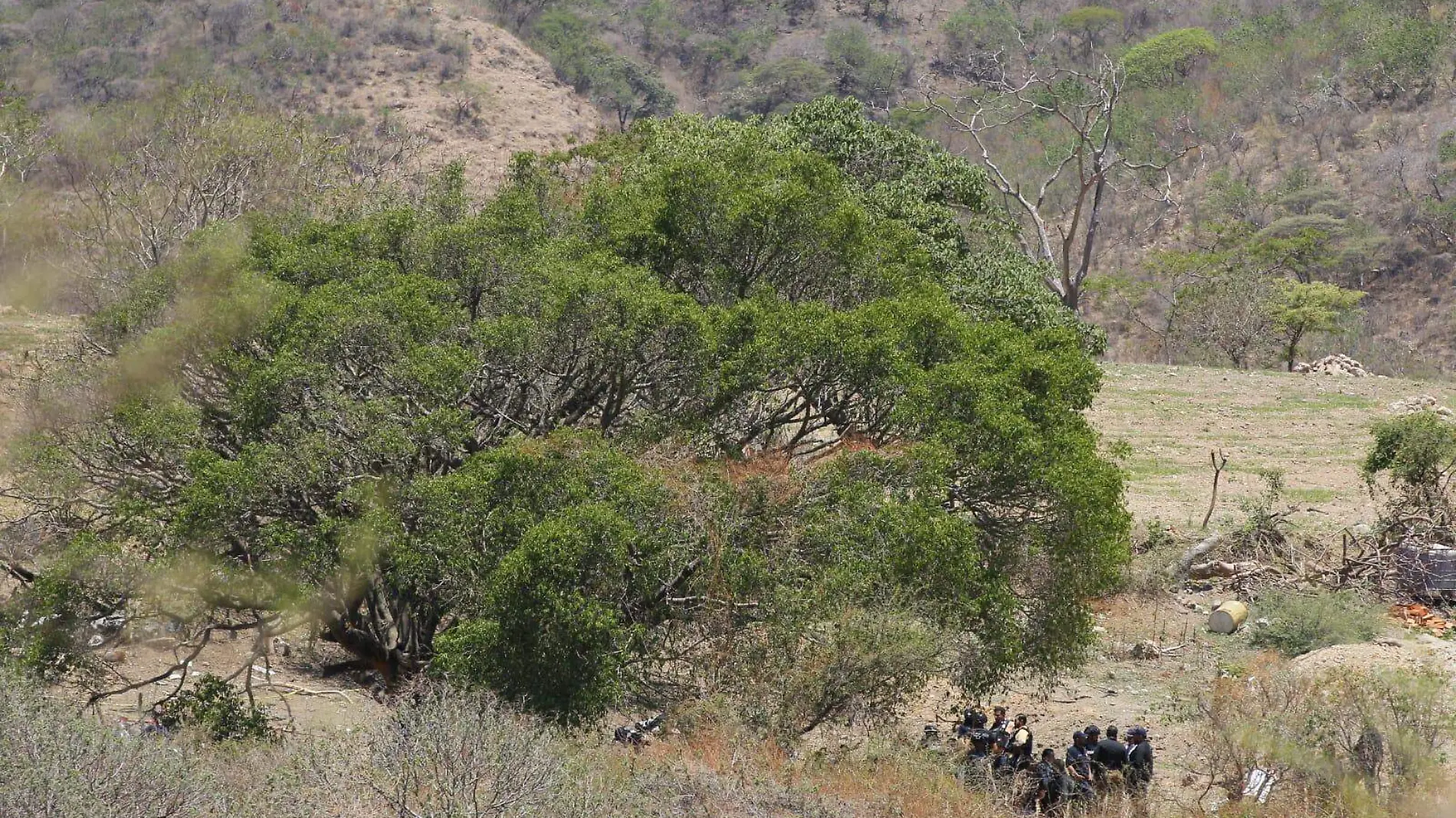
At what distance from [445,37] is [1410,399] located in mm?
55712

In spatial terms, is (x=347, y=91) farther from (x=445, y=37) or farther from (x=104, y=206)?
(x=104, y=206)

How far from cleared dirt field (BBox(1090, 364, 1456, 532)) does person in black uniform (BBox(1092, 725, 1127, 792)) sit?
8.79m

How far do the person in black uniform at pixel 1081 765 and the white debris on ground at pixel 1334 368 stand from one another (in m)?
20.3

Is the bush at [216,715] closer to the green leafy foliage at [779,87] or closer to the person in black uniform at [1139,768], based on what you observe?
the person in black uniform at [1139,768]

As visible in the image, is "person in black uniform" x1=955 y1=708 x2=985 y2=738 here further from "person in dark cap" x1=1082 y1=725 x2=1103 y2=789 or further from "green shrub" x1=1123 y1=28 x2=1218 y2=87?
"green shrub" x1=1123 y1=28 x2=1218 y2=87

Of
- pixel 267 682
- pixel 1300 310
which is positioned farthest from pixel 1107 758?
pixel 1300 310

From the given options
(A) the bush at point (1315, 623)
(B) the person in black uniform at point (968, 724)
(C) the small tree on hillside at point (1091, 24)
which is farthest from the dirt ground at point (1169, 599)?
(C) the small tree on hillside at point (1091, 24)

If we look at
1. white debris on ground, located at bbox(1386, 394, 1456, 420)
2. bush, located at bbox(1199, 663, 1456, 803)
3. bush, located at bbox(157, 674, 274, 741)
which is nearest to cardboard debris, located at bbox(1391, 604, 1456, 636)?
bush, located at bbox(1199, 663, 1456, 803)

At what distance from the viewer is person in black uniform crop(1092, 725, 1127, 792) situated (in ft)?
34.5

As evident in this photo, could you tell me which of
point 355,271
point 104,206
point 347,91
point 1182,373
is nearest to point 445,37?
point 347,91

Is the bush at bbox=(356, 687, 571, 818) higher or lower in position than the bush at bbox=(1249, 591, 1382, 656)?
higher

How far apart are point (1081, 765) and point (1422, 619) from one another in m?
7.06

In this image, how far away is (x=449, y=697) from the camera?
9680 mm

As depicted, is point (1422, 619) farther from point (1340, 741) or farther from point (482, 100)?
point (482, 100)
